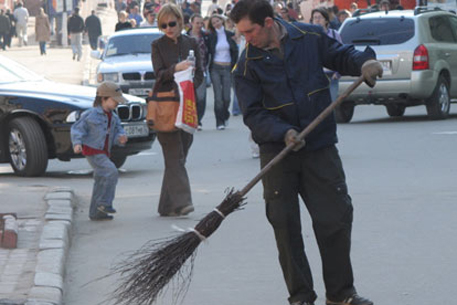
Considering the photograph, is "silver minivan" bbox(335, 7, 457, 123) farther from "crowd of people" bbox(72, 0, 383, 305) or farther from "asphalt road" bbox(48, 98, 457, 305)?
"crowd of people" bbox(72, 0, 383, 305)

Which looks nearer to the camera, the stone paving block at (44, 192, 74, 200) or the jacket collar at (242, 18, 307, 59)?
the jacket collar at (242, 18, 307, 59)

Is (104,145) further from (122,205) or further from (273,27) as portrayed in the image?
(273,27)

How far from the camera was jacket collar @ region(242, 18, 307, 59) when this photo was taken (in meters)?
6.32

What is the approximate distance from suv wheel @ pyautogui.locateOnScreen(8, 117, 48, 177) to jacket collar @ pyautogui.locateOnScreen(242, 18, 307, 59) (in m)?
7.54

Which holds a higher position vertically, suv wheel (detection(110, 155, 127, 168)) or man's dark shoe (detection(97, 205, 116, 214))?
man's dark shoe (detection(97, 205, 116, 214))

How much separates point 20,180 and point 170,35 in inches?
154

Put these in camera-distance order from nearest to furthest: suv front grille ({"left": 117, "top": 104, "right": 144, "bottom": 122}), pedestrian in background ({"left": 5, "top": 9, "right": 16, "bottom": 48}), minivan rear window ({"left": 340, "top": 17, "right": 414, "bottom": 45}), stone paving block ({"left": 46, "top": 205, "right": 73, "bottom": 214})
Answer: stone paving block ({"left": 46, "top": 205, "right": 73, "bottom": 214})
suv front grille ({"left": 117, "top": 104, "right": 144, "bottom": 122})
minivan rear window ({"left": 340, "top": 17, "right": 414, "bottom": 45})
pedestrian in background ({"left": 5, "top": 9, "right": 16, "bottom": 48})

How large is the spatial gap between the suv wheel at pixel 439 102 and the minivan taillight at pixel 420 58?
0.47m

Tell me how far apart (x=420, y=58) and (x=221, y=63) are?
330 cm

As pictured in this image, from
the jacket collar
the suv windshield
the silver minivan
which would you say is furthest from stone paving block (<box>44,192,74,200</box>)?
the suv windshield

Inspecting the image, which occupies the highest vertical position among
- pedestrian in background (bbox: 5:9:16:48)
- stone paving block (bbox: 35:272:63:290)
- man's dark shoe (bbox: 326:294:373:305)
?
man's dark shoe (bbox: 326:294:373:305)

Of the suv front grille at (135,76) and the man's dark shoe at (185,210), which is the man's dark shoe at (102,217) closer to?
the man's dark shoe at (185,210)

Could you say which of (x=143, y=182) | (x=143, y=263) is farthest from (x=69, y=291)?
(x=143, y=182)

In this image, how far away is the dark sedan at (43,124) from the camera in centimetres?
1361
